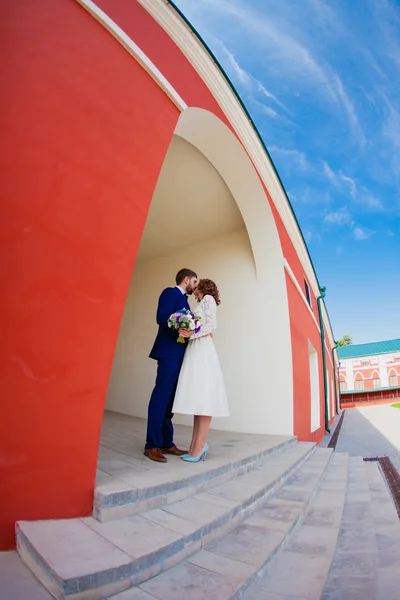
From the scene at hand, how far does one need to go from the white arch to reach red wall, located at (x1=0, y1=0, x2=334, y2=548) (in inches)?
94.0

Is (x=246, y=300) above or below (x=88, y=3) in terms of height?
below

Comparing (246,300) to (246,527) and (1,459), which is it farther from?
(1,459)

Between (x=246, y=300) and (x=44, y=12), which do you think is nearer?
(x=44, y=12)

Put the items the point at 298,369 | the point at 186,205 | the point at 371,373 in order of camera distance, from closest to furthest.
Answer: the point at 186,205 < the point at 298,369 < the point at 371,373

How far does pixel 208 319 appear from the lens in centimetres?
254

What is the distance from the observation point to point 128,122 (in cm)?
208

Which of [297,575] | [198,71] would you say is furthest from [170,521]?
[198,71]

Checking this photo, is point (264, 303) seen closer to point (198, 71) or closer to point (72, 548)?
point (198, 71)

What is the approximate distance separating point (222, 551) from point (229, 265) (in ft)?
15.7

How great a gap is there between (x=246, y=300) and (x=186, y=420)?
2.60 meters

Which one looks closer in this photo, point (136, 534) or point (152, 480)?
point (136, 534)

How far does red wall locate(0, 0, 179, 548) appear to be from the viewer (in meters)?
1.38

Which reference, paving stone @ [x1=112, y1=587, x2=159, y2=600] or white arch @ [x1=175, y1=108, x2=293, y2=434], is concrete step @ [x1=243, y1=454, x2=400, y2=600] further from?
white arch @ [x1=175, y1=108, x2=293, y2=434]

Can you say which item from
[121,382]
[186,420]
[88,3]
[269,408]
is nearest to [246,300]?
[269,408]
